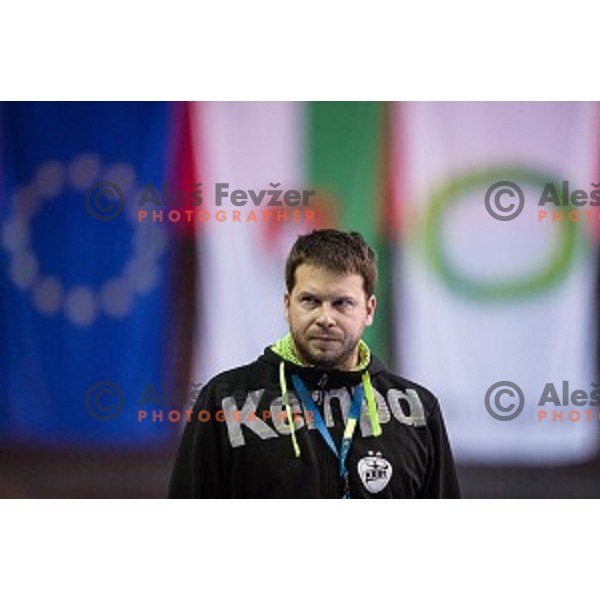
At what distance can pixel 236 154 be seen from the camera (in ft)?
7.80

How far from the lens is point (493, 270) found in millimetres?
2359

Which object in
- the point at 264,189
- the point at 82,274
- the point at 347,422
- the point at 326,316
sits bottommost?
the point at 347,422

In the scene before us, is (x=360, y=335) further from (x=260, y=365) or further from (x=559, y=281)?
(x=559, y=281)

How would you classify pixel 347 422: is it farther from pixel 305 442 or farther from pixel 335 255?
pixel 335 255

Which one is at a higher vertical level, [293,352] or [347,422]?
[293,352]

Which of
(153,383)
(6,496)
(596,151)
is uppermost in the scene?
(596,151)

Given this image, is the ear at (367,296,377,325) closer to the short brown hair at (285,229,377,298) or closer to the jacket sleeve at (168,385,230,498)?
the short brown hair at (285,229,377,298)

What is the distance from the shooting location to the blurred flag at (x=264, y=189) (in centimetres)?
236

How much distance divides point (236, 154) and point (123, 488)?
34.6 inches

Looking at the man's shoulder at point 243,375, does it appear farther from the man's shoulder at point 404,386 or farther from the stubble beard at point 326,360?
the man's shoulder at point 404,386

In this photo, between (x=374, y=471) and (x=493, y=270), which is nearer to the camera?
(x=374, y=471)

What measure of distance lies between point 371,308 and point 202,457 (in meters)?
0.55

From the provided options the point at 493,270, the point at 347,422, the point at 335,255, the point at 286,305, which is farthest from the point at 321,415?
the point at 493,270

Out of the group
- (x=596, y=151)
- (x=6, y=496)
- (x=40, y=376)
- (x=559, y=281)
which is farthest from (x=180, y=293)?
(x=596, y=151)
